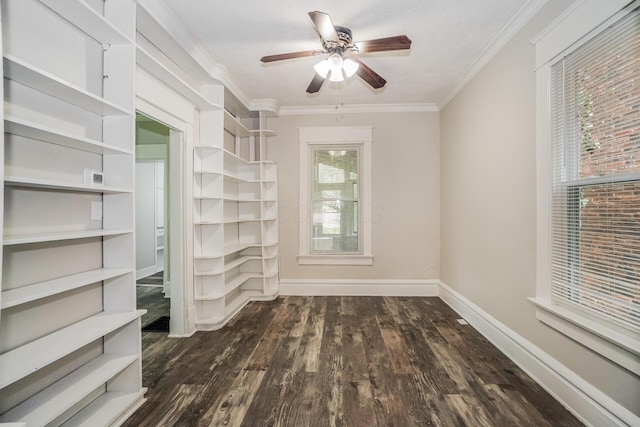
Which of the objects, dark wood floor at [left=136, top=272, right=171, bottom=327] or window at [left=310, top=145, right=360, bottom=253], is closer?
dark wood floor at [left=136, top=272, right=171, bottom=327]

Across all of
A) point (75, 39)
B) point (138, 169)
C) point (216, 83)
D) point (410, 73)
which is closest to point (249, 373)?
point (75, 39)

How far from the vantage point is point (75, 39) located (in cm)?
153

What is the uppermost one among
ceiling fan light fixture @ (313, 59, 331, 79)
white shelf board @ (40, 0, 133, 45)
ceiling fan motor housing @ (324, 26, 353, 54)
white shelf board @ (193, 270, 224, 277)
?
ceiling fan motor housing @ (324, 26, 353, 54)

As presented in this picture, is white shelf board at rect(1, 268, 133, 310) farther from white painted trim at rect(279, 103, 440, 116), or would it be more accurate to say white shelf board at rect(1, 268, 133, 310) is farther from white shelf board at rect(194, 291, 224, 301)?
white painted trim at rect(279, 103, 440, 116)

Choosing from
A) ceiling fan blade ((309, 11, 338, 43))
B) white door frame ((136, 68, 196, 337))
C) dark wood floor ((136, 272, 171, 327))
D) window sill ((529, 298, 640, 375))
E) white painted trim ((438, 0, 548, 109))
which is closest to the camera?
window sill ((529, 298, 640, 375))

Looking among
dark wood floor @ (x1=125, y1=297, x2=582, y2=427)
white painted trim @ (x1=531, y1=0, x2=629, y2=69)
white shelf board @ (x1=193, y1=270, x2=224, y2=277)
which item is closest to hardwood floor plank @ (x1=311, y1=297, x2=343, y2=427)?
dark wood floor @ (x1=125, y1=297, x2=582, y2=427)

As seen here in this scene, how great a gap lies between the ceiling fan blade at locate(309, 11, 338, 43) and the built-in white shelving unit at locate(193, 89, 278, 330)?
4.95 ft

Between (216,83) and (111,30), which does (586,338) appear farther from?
(216,83)

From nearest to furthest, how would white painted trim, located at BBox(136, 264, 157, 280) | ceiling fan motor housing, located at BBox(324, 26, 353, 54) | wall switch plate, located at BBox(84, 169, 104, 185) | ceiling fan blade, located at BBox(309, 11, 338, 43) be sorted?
wall switch plate, located at BBox(84, 169, 104, 185) → ceiling fan blade, located at BBox(309, 11, 338, 43) → ceiling fan motor housing, located at BBox(324, 26, 353, 54) → white painted trim, located at BBox(136, 264, 157, 280)

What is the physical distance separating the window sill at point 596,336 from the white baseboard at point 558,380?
232 mm

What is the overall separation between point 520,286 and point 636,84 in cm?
145

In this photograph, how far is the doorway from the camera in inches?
155

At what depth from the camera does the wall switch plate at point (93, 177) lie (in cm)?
156

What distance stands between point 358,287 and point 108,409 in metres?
2.95
